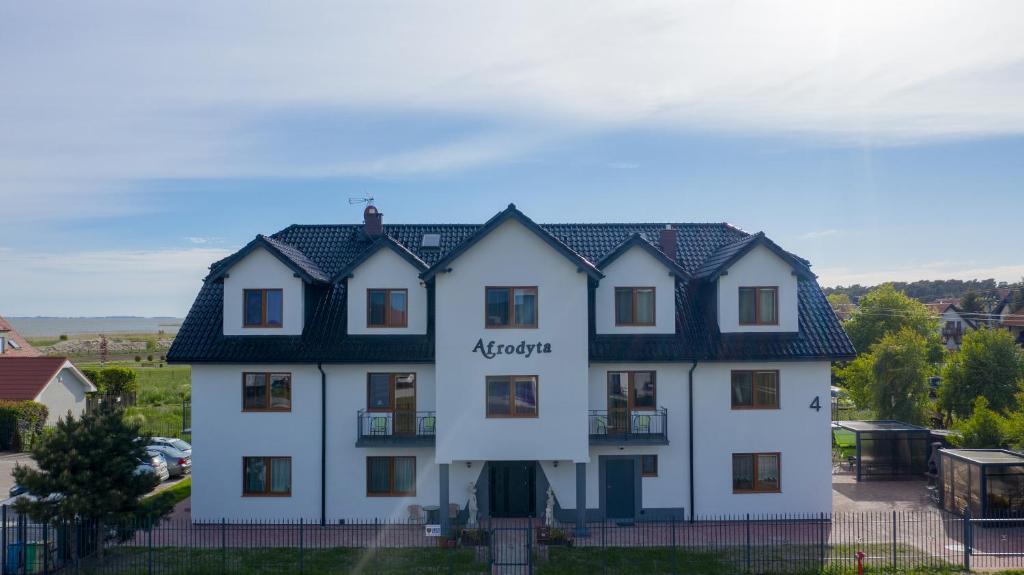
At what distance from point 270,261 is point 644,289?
12131mm

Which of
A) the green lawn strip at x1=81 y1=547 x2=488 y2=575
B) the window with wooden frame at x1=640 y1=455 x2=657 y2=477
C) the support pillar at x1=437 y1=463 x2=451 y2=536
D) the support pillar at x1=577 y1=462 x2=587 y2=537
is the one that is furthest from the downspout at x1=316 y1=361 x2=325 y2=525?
the window with wooden frame at x1=640 y1=455 x2=657 y2=477

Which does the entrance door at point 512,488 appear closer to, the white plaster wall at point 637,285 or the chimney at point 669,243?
the white plaster wall at point 637,285

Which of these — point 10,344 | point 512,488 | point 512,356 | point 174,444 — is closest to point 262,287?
point 512,356

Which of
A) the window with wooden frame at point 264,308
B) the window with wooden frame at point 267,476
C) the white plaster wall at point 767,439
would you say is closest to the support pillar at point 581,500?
the white plaster wall at point 767,439

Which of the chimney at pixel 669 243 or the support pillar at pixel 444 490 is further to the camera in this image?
the chimney at pixel 669 243

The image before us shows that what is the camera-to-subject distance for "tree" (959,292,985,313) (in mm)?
89669

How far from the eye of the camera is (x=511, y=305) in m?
21.8

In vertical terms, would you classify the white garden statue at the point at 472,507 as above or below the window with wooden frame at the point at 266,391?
below

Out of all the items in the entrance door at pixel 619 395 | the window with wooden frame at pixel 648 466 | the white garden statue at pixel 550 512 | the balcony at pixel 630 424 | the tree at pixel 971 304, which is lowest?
the white garden statue at pixel 550 512

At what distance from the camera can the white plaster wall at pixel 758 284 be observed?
75.4 ft

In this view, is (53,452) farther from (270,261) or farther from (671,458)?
(671,458)

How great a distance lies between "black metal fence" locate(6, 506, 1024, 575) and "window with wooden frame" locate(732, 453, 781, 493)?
3.61 feet

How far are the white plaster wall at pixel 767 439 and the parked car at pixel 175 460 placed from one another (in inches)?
836

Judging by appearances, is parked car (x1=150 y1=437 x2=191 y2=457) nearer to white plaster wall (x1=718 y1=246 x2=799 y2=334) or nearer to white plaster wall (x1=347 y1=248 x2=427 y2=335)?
white plaster wall (x1=347 y1=248 x2=427 y2=335)
